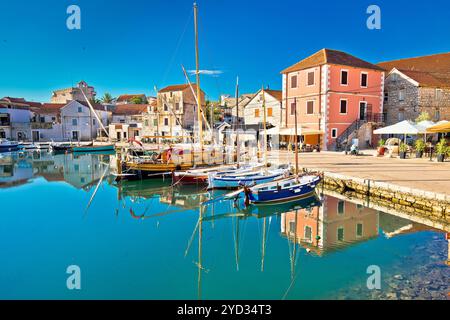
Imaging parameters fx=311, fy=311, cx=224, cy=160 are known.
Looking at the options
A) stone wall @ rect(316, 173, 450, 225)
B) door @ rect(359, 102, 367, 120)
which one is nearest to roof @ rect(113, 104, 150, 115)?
door @ rect(359, 102, 367, 120)

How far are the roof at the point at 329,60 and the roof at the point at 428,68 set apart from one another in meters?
5.51

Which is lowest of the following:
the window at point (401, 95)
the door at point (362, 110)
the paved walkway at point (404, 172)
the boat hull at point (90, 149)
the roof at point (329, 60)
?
the paved walkway at point (404, 172)

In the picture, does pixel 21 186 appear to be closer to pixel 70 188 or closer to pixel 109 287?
pixel 70 188

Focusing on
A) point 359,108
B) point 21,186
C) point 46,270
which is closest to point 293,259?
point 46,270

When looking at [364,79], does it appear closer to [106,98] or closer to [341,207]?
[341,207]

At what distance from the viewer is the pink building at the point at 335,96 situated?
29.7 m

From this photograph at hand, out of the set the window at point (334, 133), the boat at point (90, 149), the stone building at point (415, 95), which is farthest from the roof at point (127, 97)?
the stone building at point (415, 95)

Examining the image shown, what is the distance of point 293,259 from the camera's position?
29.6 ft

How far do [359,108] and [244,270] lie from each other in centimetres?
2777

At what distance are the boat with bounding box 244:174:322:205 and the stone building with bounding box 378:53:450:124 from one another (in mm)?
23023

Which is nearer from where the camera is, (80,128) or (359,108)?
(359,108)

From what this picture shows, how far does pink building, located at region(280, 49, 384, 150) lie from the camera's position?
29.7 metres

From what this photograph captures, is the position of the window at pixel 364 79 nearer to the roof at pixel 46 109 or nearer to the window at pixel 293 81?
the window at pixel 293 81
